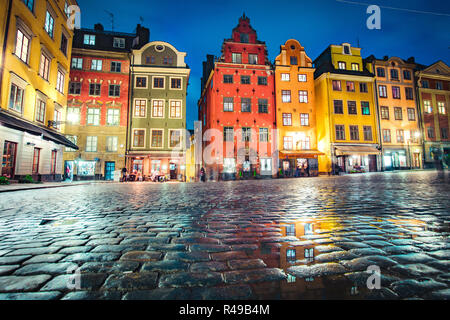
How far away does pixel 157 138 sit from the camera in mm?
25406

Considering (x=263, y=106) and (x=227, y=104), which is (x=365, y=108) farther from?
(x=227, y=104)

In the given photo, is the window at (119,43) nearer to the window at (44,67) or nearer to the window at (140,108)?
the window at (140,108)

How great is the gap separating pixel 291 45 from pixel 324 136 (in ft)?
39.3

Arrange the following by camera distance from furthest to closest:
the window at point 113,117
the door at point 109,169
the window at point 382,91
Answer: the window at point 382,91
the window at point 113,117
the door at point 109,169

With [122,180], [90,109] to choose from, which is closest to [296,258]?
[122,180]

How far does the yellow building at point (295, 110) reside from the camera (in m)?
27.5

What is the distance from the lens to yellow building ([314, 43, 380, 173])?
27891 mm

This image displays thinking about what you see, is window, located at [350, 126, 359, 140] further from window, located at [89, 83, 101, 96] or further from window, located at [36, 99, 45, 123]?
window, located at [36, 99, 45, 123]

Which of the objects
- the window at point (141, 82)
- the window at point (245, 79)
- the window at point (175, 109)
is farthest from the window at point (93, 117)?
the window at point (245, 79)

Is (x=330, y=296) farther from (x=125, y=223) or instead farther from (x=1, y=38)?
(x=1, y=38)

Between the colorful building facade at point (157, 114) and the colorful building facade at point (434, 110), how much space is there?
102 feet

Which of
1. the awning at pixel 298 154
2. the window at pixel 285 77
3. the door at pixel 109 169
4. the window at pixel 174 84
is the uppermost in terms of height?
the window at pixel 285 77

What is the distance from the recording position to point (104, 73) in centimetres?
2533

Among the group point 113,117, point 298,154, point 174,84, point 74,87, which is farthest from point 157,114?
point 298,154
